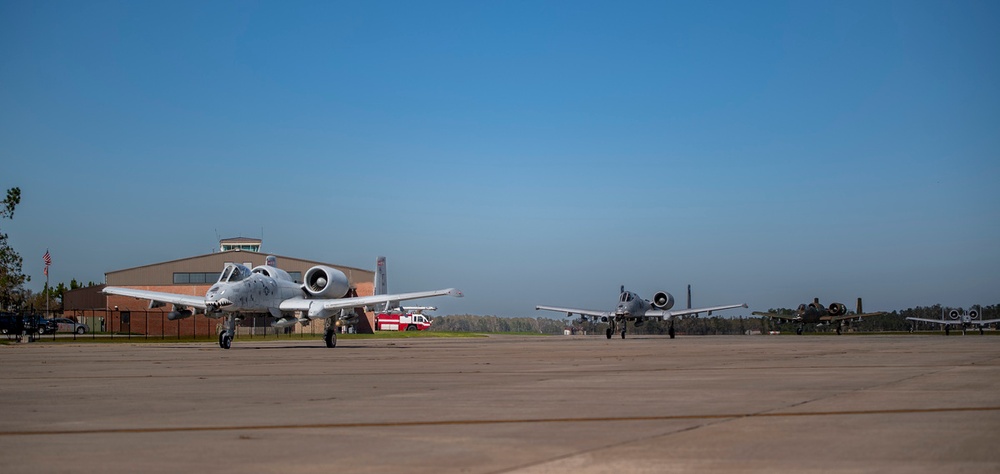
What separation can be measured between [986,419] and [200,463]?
7318 mm

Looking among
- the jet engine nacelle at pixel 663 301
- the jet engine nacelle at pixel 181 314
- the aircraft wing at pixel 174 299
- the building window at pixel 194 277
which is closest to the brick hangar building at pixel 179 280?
the building window at pixel 194 277

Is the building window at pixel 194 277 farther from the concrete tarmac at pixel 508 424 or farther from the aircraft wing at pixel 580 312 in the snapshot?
the concrete tarmac at pixel 508 424

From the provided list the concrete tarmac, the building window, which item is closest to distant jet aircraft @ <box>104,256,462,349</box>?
the concrete tarmac

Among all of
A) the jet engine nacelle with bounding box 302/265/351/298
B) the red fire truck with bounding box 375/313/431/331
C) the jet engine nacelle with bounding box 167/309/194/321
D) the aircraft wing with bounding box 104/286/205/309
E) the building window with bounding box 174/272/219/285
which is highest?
the building window with bounding box 174/272/219/285

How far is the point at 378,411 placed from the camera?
34.0 feet

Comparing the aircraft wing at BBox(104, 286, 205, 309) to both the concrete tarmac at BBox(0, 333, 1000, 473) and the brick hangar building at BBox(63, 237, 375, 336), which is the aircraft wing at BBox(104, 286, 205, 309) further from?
the brick hangar building at BBox(63, 237, 375, 336)

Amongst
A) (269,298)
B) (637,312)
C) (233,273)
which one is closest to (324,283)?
(269,298)

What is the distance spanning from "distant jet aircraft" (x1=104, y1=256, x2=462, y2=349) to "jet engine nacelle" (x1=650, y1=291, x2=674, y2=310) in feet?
90.4

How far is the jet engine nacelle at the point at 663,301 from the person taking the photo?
216ft

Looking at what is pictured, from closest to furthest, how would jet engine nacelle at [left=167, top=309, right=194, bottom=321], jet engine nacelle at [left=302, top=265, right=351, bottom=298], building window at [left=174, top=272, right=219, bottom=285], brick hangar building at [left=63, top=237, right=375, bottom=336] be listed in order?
jet engine nacelle at [left=167, top=309, right=194, bottom=321]
jet engine nacelle at [left=302, top=265, right=351, bottom=298]
brick hangar building at [left=63, top=237, right=375, bottom=336]
building window at [left=174, top=272, right=219, bottom=285]

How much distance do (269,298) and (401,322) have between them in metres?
76.5

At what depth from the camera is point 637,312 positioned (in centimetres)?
6312

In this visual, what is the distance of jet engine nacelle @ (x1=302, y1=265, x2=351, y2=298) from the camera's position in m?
44.1

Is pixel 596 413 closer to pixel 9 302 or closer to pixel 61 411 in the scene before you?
pixel 61 411
